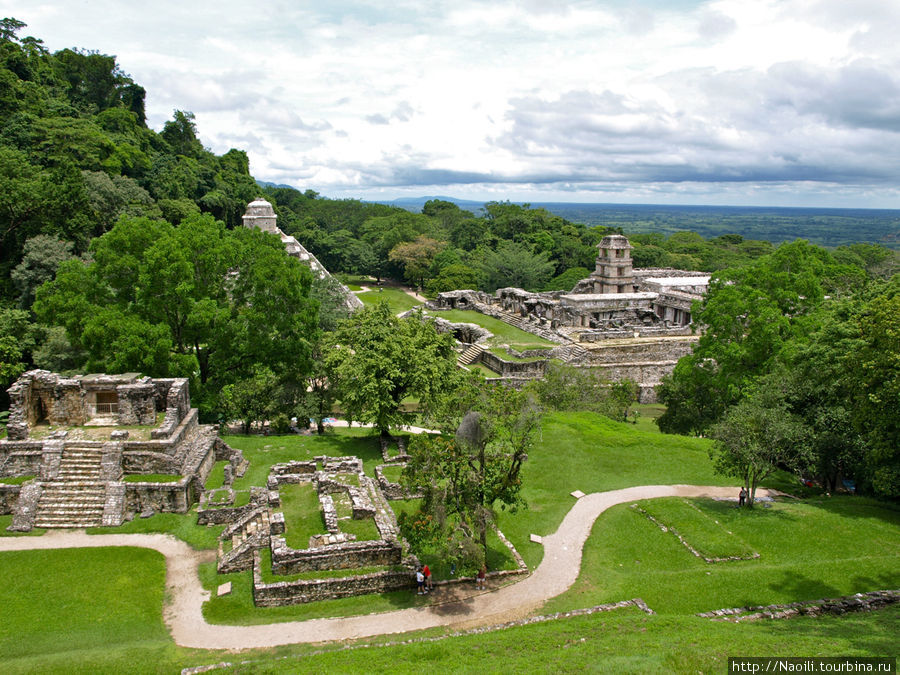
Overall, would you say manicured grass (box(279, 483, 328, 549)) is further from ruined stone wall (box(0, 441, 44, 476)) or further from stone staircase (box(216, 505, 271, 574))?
ruined stone wall (box(0, 441, 44, 476))

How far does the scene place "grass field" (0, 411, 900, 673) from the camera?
11.2 meters

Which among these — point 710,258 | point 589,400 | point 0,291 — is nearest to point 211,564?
point 589,400

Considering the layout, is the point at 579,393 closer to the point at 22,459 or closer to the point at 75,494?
the point at 75,494

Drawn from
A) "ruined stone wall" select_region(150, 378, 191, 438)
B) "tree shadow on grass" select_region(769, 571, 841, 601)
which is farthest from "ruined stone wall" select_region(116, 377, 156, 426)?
"tree shadow on grass" select_region(769, 571, 841, 601)

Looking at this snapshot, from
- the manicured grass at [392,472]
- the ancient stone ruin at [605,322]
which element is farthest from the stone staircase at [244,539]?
the ancient stone ruin at [605,322]

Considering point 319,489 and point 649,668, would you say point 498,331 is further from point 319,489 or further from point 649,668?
point 649,668

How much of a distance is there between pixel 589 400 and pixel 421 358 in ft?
41.0

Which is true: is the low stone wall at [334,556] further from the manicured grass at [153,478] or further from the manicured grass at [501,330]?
the manicured grass at [501,330]

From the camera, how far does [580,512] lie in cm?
1992

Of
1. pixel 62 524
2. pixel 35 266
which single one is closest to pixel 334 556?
pixel 62 524

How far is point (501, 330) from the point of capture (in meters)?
47.3

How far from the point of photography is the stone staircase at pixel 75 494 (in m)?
16.9

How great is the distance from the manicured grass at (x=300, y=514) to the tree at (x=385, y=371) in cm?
470

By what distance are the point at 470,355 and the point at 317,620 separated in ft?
95.8
